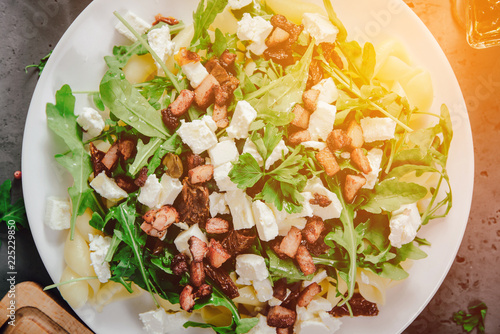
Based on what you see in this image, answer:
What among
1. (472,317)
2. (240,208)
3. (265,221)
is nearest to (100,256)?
(240,208)

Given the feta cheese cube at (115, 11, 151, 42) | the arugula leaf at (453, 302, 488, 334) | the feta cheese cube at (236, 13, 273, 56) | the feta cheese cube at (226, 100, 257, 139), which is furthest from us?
the arugula leaf at (453, 302, 488, 334)

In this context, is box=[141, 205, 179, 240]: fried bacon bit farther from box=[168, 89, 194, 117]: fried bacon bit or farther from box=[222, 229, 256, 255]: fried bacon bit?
box=[168, 89, 194, 117]: fried bacon bit

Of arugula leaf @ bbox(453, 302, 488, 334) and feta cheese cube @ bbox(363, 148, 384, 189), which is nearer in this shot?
feta cheese cube @ bbox(363, 148, 384, 189)

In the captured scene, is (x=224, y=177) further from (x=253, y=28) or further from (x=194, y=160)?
(x=253, y=28)

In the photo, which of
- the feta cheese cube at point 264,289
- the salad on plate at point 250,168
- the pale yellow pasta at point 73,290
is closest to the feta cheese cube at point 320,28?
the salad on plate at point 250,168

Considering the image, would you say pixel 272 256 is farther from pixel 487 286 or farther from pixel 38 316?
pixel 487 286

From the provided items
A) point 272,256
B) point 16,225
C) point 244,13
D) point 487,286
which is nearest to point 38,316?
point 16,225

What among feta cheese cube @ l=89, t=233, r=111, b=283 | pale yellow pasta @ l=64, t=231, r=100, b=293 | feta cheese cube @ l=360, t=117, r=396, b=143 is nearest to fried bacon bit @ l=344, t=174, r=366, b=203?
feta cheese cube @ l=360, t=117, r=396, b=143
